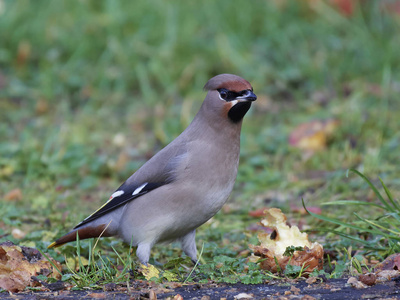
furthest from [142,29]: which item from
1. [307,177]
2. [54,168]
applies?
[307,177]

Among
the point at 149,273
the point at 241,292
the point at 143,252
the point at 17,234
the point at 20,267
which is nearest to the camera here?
the point at 241,292

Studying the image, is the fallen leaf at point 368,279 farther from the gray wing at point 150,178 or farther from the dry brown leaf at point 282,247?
the gray wing at point 150,178

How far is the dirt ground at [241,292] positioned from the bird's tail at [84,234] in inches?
33.1

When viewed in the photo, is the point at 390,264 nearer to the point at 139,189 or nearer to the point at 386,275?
the point at 386,275

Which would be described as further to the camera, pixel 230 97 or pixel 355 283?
pixel 230 97

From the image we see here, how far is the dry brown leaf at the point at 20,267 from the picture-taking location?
12.6ft

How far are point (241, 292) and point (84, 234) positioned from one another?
1.50m

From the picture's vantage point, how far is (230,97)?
15.3 ft

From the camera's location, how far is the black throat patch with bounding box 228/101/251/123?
4.61 m

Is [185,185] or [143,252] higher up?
[185,185]

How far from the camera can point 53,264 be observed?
406 cm

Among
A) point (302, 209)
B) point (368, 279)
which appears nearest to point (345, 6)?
point (302, 209)

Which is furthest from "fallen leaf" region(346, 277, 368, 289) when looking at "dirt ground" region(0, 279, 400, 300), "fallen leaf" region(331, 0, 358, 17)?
"fallen leaf" region(331, 0, 358, 17)

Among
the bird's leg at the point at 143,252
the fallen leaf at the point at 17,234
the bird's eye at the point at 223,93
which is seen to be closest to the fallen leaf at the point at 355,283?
the bird's leg at the point at 143,252
